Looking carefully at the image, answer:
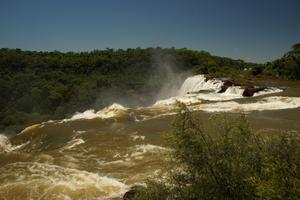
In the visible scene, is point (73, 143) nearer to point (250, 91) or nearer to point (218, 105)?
point (218, 105)

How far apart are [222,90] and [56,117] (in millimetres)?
17061

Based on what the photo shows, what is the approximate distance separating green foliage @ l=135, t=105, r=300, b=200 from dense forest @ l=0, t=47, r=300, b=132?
2663 centimetres

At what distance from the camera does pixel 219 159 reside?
6.51 metres

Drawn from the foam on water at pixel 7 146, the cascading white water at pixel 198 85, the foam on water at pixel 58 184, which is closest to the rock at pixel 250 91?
the cascading white water at pixel 198 85

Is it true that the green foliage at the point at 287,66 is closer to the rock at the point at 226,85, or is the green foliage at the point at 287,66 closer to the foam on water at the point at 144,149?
the rock at the point at 226,85

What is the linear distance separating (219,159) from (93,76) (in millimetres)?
44576

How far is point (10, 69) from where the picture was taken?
5256 centimetres

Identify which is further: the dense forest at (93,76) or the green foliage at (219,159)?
the dense forest at (93,76)

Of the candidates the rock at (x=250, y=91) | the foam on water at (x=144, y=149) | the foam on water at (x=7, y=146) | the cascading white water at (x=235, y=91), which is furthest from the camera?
the cascading white water at (x=235, y=91)

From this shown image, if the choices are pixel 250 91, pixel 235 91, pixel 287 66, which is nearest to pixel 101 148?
pixel 250 91

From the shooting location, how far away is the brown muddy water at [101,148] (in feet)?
41.0

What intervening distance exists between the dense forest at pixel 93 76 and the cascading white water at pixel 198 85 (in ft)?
8.60

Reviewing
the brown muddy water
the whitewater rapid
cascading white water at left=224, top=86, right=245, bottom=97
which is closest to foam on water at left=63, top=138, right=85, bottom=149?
the brown muddy water

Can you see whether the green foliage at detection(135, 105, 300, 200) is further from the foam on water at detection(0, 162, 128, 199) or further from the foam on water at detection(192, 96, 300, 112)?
the foam on water at detection(192, 96, 300, 112)
